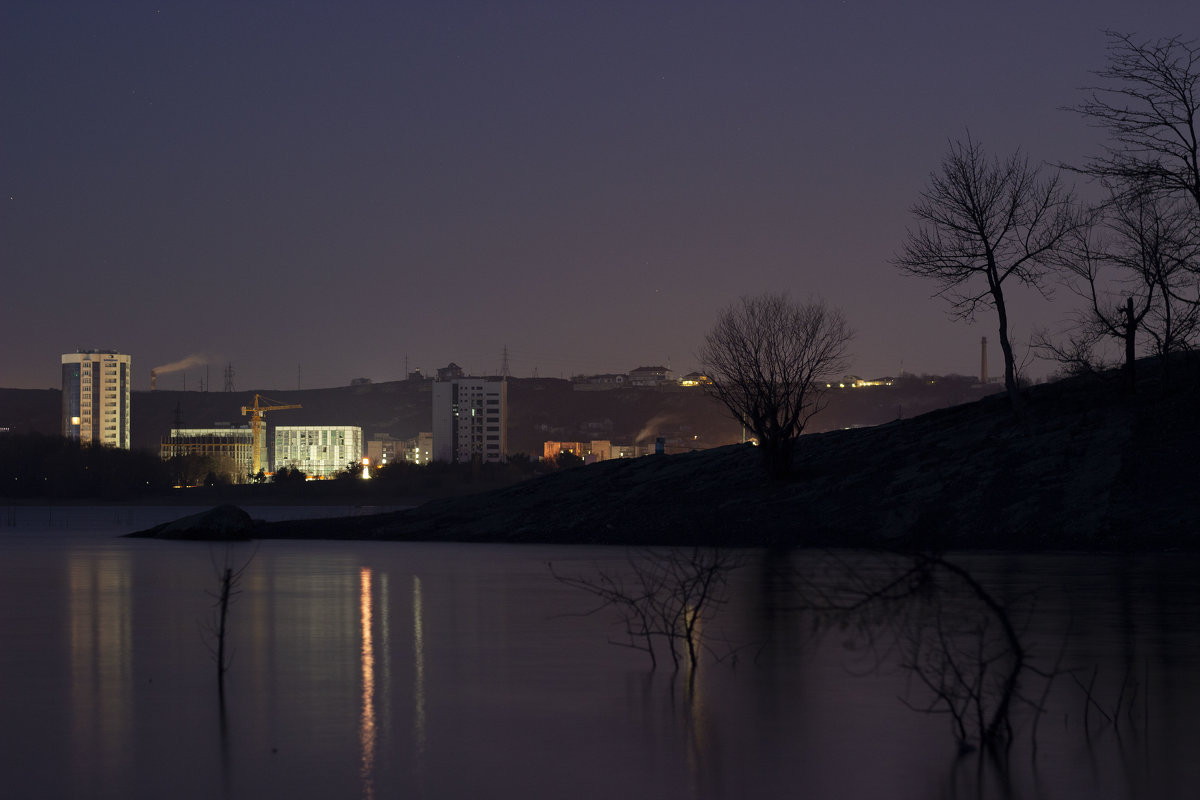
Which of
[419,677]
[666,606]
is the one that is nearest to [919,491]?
[666,606]

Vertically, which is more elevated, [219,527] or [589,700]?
[219,527]

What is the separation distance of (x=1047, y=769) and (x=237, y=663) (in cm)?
858

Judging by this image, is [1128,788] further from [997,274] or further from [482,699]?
[997,274]

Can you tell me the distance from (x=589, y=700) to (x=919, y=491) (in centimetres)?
2930

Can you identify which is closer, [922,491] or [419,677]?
[419,677]

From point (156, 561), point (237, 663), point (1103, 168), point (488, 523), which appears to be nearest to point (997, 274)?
point (1103, 168)

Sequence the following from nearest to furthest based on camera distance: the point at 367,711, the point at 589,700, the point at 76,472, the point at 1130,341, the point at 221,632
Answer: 1. the point at 367,711
2. the point at 589,700
3. the point at 221,632
4. the point at 1130,341
5. the point at 76,472

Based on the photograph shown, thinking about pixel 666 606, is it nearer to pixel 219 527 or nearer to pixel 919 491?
pixel 919 491

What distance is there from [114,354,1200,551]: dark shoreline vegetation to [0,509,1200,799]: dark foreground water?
45.2ft

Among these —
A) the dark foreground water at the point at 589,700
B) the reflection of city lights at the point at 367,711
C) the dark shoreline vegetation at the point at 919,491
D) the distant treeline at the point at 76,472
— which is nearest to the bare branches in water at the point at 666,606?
the dark foreground water at the point at 589,700

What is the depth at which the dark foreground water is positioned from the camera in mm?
8844

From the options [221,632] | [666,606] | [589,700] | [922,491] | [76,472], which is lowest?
[589,700]

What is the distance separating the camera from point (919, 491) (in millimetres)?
39719

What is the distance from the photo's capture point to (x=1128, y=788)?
28.2 ft
